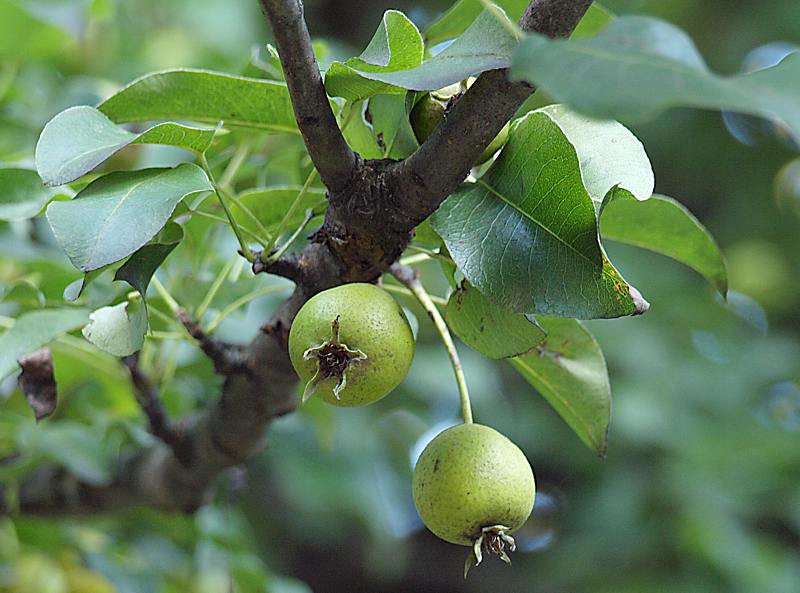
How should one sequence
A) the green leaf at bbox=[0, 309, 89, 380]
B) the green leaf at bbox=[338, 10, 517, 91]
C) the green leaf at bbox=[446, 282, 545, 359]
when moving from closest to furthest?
the green leaf at bbox=[338, 10, 517, 91], the green leaf at bbox=[446, 282, 545, 359], the green leaf at bbox=[0, 309, 89, 380]

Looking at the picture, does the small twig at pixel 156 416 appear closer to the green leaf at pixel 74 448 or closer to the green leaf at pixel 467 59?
the green leaf at pixel 74 448

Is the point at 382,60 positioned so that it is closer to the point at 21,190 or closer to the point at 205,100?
the point at 205,100

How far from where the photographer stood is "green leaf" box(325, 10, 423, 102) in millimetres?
560

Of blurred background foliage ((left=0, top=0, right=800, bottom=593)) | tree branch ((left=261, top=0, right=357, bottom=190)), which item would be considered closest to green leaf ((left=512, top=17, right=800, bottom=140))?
tree branch ((left=261, top=0, right=357, bottom=190))

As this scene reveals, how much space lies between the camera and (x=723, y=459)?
6.78 feet

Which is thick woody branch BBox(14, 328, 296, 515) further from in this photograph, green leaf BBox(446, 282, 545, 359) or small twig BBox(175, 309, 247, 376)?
green leaf BBox(446, 282, 545, 359)

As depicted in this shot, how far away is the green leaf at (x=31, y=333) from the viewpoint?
710mm

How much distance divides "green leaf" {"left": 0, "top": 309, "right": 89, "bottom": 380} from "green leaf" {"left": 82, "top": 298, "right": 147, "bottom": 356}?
77mm

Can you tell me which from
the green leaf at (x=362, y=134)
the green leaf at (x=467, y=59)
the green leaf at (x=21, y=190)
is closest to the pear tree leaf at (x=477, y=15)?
the green leaf at (x=362, y=134)

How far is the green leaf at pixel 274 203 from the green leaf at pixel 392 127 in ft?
0.29

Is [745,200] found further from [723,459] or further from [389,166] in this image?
[389,166]

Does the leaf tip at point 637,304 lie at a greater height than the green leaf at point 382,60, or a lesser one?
Answer: lesser

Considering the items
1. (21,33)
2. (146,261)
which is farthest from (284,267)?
(21,33)

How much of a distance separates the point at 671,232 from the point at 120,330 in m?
0.42
